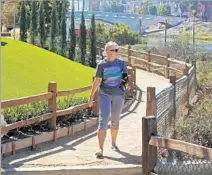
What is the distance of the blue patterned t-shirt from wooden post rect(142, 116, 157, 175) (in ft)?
8.36

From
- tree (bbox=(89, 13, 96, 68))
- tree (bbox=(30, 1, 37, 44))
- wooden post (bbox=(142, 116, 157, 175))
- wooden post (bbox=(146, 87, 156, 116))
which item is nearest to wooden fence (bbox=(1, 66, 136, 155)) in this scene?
wooden post (bbox=(146, 87, 156, 116))

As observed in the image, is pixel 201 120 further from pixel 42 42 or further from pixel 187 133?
pixel 42 42

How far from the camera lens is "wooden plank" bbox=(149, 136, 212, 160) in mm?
3584

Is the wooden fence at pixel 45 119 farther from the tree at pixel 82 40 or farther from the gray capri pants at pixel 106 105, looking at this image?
the tree at pixel 82 40

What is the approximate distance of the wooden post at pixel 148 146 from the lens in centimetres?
392

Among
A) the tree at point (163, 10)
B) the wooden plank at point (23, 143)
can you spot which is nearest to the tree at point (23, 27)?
the wooden plank at point (23, 143)

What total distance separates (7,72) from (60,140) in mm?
5754

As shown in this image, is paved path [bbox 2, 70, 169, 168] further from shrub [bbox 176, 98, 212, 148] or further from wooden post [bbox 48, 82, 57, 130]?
shrub [bbox 176, 98, 212, 148]

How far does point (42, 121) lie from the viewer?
25.4 feet

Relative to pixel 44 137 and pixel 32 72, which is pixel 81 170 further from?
pixel 32 72

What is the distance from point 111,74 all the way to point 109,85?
0.48 ft

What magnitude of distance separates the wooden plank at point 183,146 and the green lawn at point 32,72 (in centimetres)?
642

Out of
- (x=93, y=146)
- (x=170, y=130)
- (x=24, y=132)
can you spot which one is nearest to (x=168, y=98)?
(x=170, y=130)

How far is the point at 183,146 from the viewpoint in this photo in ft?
12.3
